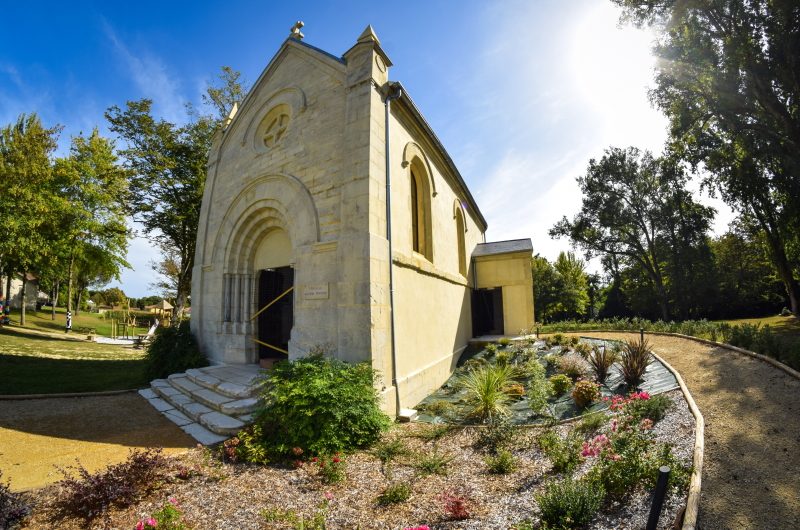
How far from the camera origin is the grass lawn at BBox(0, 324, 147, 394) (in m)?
7.64

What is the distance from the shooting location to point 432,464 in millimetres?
4344

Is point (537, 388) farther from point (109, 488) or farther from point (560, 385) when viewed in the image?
point (109, 488)

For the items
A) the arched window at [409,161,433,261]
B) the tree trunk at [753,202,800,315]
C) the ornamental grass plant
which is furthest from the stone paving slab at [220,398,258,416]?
the tree trunk at [753,202,800,315]

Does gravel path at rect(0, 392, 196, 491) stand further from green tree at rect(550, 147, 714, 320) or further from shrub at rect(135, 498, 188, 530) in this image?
green tree at rect(550, 147, 714, 320)

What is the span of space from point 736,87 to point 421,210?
11.7 m

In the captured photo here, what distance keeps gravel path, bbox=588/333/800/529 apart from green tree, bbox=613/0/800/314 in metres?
9.26

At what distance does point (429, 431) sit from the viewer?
18.5 ft

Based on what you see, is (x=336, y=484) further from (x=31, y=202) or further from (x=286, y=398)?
(x=31, y=202)

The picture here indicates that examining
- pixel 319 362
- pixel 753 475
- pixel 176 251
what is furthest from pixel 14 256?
pixel 753 475

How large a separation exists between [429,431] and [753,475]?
13.1 ft

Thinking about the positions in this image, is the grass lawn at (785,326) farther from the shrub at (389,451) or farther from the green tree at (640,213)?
the shrub at (389,451)

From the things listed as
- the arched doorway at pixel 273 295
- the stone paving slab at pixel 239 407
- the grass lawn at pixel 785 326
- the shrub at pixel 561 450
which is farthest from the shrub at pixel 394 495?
the grass lawn at pixel 785 326

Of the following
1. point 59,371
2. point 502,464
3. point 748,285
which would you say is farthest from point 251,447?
point 748,285

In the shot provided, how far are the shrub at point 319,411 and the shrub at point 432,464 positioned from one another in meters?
0.89
